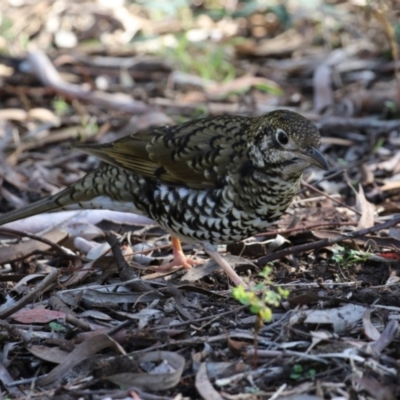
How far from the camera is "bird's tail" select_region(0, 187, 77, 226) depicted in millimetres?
5645

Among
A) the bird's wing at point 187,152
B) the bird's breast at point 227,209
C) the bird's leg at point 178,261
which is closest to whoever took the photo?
the bird's breast at point 227,209

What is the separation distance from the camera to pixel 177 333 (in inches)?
168

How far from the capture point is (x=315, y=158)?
15.3 ft

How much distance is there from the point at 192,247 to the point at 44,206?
1.12 metres

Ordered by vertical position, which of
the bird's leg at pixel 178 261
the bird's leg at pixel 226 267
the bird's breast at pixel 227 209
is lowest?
the bird's leg at pixel 178 261

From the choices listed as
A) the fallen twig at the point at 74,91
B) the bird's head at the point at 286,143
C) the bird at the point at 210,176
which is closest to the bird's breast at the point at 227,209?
the bird at the point at 210,176

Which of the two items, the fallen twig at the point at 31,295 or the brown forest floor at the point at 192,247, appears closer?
the brown forest floor at the point at 192,247

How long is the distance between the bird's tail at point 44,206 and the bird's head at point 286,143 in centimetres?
140

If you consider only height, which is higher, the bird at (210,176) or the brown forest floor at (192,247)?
the bird at (210,176)

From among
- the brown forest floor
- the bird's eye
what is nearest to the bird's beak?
the bird's eye

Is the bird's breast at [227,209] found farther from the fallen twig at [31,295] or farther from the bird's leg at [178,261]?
the fallen twig at [31,295]

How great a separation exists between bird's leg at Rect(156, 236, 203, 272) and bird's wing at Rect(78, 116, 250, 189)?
1.81ft

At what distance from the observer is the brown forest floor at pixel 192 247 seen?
401cm

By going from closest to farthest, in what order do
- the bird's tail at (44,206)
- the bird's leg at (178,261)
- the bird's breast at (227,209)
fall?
the bird's breast at (227,209)
the bird's leg at (178,261)
the bird's tail at (44,206)
